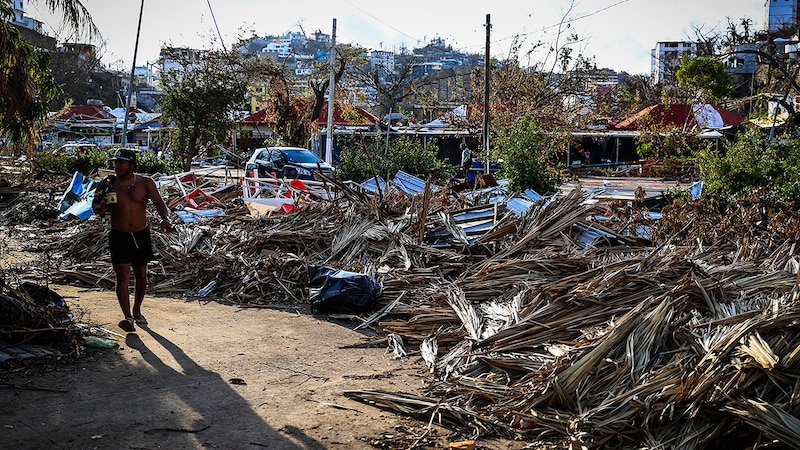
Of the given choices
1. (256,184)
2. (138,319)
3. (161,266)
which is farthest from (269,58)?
(138,319)

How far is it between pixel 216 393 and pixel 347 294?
8.62 ft

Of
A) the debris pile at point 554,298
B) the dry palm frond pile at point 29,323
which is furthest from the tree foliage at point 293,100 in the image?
the dry palm frond pile at point 29,323

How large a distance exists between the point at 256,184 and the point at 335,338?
8056 mm

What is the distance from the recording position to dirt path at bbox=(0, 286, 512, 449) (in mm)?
4363

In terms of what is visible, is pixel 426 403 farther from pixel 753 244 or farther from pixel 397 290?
pixel 753 244

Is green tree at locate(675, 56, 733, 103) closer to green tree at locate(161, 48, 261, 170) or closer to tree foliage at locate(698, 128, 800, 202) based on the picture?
green tree at locate(161, 48, 261, 170)

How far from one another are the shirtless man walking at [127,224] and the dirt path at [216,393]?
15.8 inches

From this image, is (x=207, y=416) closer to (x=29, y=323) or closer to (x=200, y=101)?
(x=29, y=323)

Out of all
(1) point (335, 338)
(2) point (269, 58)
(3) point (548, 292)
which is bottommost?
(1) point (335, 338)

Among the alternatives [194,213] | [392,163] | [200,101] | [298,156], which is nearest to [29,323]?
[194,213]

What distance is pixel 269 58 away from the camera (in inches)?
1244

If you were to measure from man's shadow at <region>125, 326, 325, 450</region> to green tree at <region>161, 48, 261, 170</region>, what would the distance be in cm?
2292

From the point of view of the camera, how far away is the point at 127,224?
6.73 metres

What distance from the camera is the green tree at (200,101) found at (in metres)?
27.6
